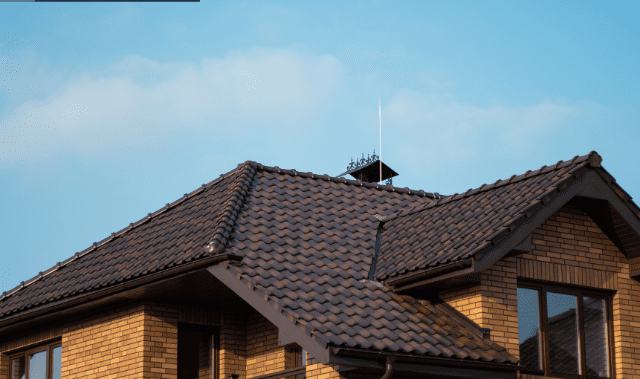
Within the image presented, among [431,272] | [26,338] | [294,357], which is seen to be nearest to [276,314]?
[431,272]

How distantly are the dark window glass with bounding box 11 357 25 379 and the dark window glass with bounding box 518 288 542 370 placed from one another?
29.6 ft

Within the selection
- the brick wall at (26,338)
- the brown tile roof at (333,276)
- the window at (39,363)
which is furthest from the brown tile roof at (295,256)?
the window at (39,363)

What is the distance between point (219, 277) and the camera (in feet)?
37.1

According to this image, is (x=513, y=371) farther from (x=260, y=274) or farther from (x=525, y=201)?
(x=260, y=274)

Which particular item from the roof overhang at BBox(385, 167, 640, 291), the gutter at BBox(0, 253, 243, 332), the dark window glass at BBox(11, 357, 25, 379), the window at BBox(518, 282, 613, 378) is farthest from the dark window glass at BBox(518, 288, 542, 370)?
the dark window glass at BBox(11, 357, 25, 379)

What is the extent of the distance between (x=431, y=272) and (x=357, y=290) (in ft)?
3.55

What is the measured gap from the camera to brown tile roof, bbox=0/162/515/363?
10.7 meters

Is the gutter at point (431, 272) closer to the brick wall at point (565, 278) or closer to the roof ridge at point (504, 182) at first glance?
the brick wall at point (565, 278)

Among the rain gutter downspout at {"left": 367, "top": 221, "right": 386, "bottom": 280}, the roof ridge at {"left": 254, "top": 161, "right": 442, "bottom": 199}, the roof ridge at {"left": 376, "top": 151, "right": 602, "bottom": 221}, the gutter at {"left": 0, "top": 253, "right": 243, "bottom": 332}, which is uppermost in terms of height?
the roof ridge at {"left": 254, "top": 161, "right": 442, "bottom": 199}

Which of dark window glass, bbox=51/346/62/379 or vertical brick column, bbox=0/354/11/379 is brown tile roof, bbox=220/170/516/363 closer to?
dark window glass, bbox=51/346/62/379

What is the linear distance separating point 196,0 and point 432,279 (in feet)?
22.6

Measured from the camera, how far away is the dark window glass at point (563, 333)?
12.0 m

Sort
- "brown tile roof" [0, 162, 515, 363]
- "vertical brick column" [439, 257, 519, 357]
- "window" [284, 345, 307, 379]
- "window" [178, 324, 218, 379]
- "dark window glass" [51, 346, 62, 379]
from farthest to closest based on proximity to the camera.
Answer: "dark window glass" [51, 346, 62, 379], "window" [178, 324, 218, 379], "window" [284, 345, 307, 379], "vertical brick column" [439, 257, 519, 357], "brown tile roof" [0, 162, 515, 363]

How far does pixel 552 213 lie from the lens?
11867 mm
